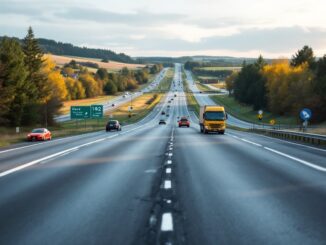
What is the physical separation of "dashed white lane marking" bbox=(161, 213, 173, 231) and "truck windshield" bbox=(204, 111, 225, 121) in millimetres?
40235

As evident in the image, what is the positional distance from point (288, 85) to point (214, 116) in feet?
213

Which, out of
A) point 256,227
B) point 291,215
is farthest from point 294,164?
point 256,227

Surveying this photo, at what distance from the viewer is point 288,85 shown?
11019 cm

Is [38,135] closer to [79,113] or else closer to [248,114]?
[79,113]

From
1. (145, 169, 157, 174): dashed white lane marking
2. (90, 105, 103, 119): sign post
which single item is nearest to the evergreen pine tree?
(90, 105, 103, 119): sign post

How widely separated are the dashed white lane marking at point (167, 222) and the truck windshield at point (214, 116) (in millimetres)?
40235

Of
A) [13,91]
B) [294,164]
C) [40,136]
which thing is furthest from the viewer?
[13,91]

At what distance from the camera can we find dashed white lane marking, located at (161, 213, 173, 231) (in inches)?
301

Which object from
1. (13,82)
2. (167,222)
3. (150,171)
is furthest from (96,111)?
(167,222)

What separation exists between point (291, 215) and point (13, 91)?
68.6m

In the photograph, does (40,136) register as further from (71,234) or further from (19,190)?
(71,234)

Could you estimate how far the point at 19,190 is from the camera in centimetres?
1144

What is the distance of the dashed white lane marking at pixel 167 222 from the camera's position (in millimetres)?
7639

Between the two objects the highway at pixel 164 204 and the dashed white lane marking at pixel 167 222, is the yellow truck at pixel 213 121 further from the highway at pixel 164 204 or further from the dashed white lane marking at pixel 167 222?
the dashed white lane marking at pixel 167 222
